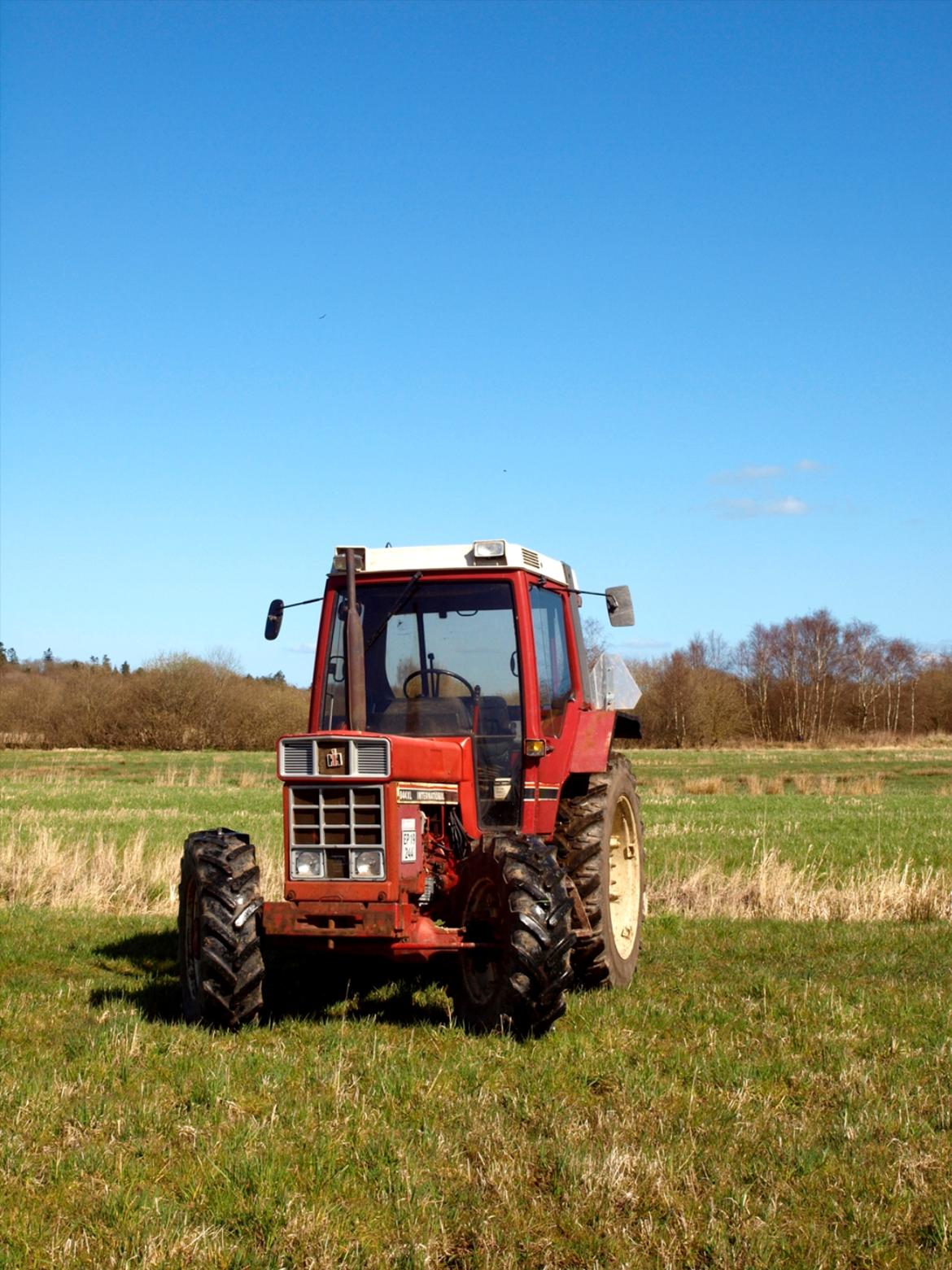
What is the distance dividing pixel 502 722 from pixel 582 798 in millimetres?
803

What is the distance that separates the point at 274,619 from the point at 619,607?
2378 millimetres

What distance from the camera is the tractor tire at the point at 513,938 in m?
6.32

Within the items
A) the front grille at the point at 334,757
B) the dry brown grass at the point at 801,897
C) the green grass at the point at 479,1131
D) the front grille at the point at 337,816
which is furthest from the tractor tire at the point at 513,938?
the dry brown grass at the point at 801,897

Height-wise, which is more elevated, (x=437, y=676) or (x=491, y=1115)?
(x=437, y=676)

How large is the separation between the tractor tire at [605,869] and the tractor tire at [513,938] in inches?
36.6

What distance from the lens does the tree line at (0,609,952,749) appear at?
65500mm

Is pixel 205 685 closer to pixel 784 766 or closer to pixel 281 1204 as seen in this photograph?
pixel 784 766

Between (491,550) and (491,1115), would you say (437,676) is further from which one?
(491,1115)

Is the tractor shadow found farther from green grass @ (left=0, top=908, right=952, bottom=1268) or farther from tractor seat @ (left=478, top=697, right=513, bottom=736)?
tractor seat @ (left=478, top=697, right=513, bottom=736)

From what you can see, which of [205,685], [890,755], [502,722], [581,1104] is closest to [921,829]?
[502,722]

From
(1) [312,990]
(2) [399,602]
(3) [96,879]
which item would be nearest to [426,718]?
(2) [399,602]

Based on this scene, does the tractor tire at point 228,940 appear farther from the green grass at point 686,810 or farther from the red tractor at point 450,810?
the green grass at point 686,810

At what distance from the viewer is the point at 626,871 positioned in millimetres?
9234

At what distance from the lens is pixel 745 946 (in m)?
9.85
